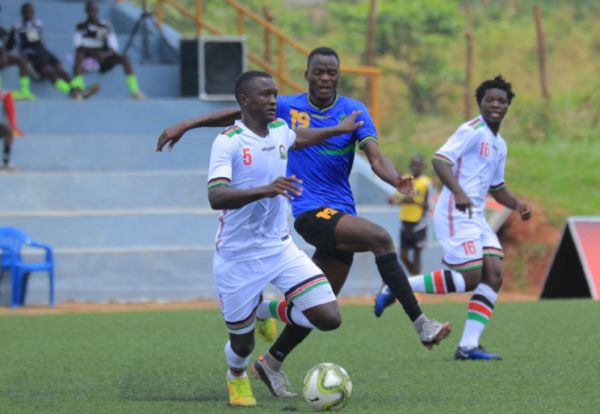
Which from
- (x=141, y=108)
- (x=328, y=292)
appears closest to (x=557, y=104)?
(x=141, y=108)

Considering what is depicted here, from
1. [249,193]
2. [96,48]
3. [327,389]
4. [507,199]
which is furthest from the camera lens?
[96,48]

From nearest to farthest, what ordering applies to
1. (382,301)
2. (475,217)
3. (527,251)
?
(475,217), (382,301), (527,251)

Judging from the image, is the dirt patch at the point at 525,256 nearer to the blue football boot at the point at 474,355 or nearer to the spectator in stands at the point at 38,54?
the spectator in stands at the point at 38,54

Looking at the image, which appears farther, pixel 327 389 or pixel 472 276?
pixel 472 276

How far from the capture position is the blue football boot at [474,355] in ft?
32.3

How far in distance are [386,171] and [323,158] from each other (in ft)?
1.99

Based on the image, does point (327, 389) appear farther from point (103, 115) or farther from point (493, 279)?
point (103, 115)

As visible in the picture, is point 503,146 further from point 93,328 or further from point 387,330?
point 93,328

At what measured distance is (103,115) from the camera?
21.4m

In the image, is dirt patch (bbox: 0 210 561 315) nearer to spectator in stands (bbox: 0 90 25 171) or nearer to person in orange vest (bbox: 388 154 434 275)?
person in orange vest (bbox: 388 154 434 275)

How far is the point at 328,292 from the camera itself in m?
7.58

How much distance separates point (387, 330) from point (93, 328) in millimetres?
3112

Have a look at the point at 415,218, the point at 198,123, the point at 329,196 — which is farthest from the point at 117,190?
the point at 198,123

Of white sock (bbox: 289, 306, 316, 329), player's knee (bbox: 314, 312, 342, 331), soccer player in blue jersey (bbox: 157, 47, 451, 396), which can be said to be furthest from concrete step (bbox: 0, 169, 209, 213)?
player's knee (bbox: 314, 312, 342, 331)
